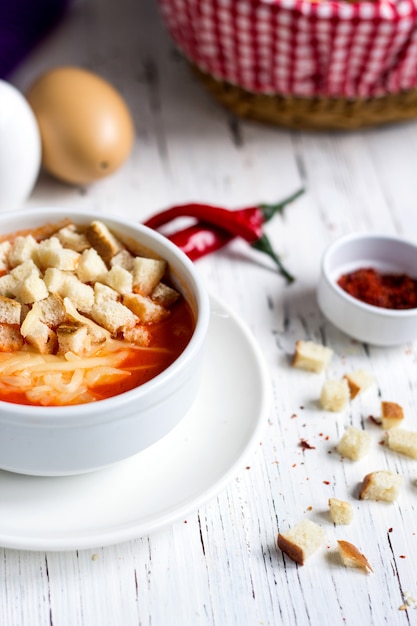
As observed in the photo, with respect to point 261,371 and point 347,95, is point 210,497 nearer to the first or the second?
point 261,371

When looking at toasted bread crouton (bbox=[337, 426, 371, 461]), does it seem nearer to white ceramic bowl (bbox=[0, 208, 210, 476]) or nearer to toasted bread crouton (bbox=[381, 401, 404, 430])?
toasted bread crouton (bbox=[381, 401, 404, 430])

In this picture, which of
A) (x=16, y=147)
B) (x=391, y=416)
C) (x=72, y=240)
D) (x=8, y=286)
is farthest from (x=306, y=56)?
(x=8, y=286)

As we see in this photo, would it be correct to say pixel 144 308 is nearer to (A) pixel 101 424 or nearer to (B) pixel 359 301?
(A) pixel 101 424

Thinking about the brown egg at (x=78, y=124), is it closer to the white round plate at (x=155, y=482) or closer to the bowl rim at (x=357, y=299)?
the bowl rim at (x=357, y=299)

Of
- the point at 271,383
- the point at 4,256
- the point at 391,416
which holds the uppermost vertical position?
the point at 4,256

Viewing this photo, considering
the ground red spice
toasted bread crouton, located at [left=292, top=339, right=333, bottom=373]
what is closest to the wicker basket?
the ground red spice

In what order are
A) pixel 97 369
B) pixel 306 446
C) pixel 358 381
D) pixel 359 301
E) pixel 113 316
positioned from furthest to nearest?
1. pixel 359 301
2. pixel 358 381
3. pixel 306 446
4. pixel 113 316
5. pixel 97 369

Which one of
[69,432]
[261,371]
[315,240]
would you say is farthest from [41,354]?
[315,240]
